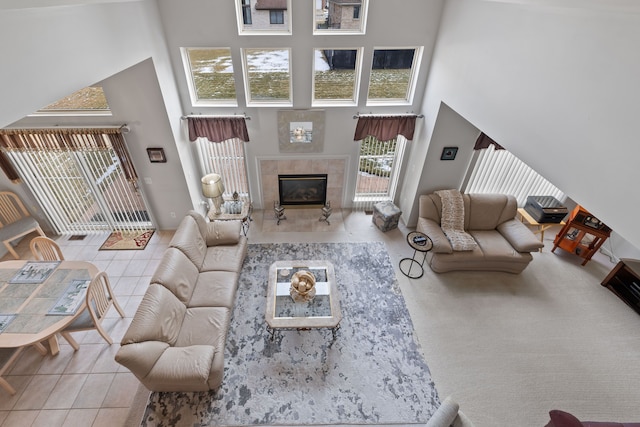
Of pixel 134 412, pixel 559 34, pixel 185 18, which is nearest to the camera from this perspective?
pixel 559 34

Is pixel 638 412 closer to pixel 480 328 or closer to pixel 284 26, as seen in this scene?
pixel 480 328

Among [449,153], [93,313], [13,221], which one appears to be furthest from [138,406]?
[449,153]

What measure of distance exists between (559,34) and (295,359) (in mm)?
4638

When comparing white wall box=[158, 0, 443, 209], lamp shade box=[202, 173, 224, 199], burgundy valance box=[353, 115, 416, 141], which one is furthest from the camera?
burgundy valance box=[353, 115, 416, 141]

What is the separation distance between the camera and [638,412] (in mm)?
3547

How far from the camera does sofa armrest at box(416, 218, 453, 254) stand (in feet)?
16.6

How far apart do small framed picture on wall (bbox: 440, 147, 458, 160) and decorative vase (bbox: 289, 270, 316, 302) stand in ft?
11.2

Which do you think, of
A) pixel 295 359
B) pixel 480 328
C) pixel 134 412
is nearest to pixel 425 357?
pixel 480 328

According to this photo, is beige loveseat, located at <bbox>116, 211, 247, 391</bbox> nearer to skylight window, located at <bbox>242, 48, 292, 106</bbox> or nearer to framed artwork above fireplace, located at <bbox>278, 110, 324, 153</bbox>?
framed artwork above fireplace, located at <bbox>278, 110, 324, 153</bbox>

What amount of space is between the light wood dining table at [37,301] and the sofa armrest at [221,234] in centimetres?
163

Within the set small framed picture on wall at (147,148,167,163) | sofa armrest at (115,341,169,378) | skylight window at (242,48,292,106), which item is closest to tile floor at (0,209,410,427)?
sofa armrest at (115,341,169,378)

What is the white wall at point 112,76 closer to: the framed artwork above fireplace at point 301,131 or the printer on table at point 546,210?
the framed artwork above fireplace at point 301,131

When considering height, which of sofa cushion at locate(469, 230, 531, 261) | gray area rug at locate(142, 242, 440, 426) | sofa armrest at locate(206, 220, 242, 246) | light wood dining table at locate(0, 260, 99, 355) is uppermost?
light wood dining table at locate(0, 260, 99, 355)

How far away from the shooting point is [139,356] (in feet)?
10.1
